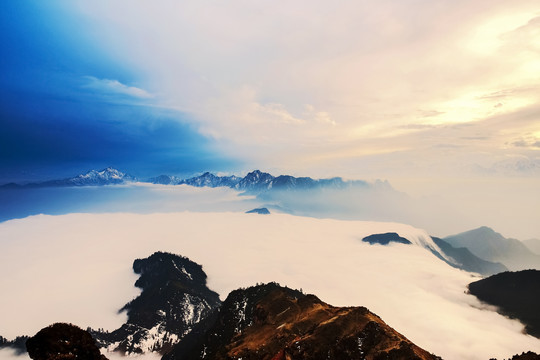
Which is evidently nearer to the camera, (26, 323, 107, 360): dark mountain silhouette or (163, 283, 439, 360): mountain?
(26, 323, 107, 360): dark mountain silhouette

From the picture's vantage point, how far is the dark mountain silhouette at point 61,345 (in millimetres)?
51281

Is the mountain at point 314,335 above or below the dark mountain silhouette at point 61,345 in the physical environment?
below

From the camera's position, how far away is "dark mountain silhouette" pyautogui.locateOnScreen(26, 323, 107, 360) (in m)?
51.3

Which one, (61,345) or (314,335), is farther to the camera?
(314,335)

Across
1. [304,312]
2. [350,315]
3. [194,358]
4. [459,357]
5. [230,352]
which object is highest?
[350,315]

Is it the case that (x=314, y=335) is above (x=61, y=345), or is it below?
below

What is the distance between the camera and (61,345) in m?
52.4

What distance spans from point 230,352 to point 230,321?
250 ft

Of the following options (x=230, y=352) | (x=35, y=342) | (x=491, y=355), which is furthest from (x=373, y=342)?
(x=491, y=355)

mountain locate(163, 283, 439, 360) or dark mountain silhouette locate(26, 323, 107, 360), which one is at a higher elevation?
dark mountain silhouette locate(26, 323, 107, 360)

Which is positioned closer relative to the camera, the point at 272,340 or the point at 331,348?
the point at 331,348

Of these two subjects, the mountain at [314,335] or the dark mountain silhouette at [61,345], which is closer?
the dark mountain silhouette at [61,345]

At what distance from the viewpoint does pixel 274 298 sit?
157500mm

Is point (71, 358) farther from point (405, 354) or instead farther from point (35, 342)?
point (405, 354)
